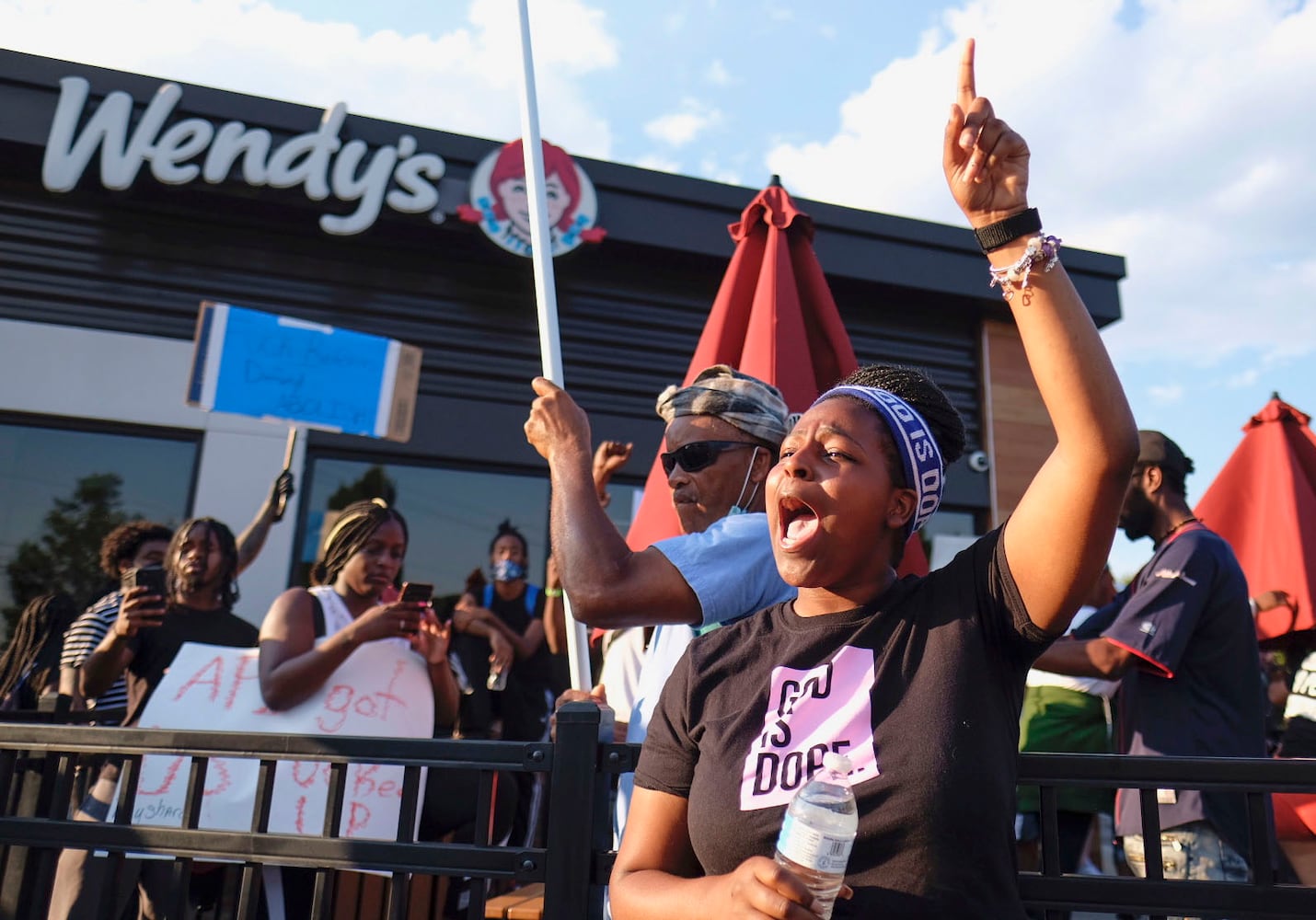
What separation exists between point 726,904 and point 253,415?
484 cm

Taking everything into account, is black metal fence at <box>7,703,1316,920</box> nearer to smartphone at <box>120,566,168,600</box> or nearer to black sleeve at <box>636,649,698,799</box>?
black sleeve at <box>636,649,698,799</box>

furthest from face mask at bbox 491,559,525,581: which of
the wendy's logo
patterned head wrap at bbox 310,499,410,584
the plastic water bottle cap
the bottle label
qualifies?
the bottle label

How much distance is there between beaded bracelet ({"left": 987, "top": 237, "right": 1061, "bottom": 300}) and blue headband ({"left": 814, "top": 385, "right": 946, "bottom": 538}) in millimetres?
265

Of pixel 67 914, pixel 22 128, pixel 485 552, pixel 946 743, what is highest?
pixel 22 128

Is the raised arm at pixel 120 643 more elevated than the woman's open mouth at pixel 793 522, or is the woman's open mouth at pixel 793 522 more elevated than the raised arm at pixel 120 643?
the woman's open mouth at pixel 793 522

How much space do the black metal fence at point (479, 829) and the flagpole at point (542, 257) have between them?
719 millimetres

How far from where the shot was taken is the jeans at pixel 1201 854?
9.20ft

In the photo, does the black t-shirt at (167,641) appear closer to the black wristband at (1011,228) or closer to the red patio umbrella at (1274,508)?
the black wristband at (1011,228)

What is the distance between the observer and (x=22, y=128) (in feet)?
26.2

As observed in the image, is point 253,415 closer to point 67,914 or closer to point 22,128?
point 67,914

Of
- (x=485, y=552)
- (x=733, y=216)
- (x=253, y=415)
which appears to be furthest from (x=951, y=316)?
(x=253, y=415)

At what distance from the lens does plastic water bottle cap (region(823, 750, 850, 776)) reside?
1.32m

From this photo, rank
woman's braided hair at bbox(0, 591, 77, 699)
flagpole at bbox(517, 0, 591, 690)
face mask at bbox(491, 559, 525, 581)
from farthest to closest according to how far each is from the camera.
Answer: face mask at bbox(491, 559, 525, 581)
woman's braided hair at bbox(0, 591, 77, 699)
flagpole at bbox(517, 0, 591, 690)

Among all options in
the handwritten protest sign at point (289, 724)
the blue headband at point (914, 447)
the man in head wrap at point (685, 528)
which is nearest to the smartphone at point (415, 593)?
the handwritten protest sign at point (289, 724)
